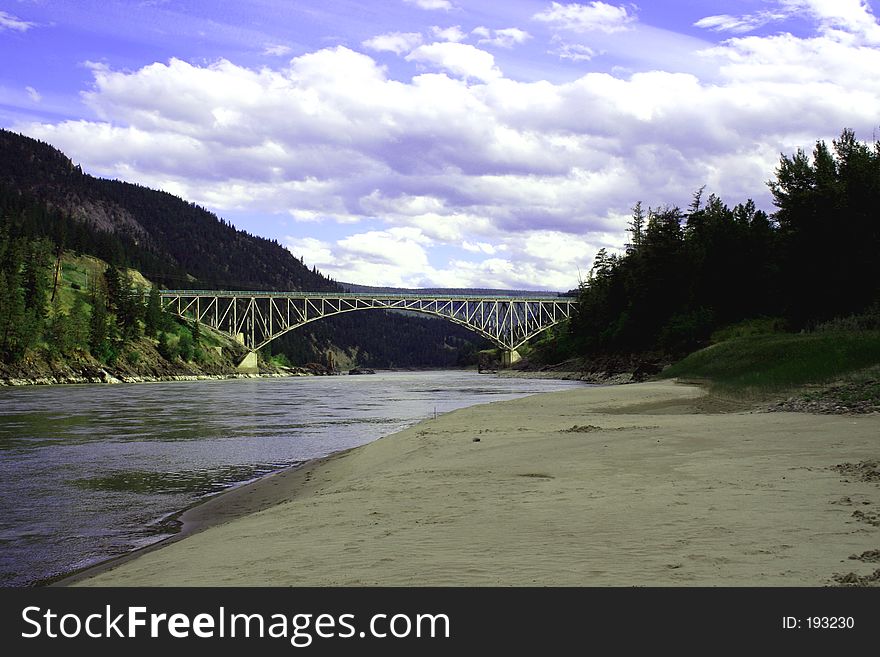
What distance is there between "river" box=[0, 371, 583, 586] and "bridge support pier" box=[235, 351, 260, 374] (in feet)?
344

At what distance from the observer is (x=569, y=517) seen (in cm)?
899

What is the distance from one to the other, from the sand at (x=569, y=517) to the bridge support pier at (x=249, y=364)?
13563 centimetres

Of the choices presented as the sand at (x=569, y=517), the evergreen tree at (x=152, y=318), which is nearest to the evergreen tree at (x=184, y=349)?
the evergreen tree at (x=152, y=318)

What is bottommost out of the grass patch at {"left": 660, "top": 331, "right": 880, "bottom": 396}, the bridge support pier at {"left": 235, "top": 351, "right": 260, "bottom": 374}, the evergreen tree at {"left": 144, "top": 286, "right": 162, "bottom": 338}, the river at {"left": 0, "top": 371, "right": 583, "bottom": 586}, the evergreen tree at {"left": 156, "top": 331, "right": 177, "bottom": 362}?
the bridge support pier at {"left": 235, "top": 351, "right": 260, "bottom": 374}

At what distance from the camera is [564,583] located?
244 inches

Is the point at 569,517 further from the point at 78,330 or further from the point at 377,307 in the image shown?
the point at 377,307

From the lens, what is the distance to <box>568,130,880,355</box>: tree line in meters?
45.6

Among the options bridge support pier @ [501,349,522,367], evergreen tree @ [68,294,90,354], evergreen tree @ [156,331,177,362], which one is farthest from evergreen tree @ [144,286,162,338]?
bridge support pier @ [501,349,522,367]

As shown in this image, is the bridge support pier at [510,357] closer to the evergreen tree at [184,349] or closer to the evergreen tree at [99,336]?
the evergreen tree at [184,349]

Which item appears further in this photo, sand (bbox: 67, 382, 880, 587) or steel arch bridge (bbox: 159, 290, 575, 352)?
steel arch bridge (bbox: 159, 290, 575, 352)

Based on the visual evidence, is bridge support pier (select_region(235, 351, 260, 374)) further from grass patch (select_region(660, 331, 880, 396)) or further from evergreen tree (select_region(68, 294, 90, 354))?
grass patch (select_region(660, 331, 880, 396))

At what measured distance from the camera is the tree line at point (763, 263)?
1794 inches

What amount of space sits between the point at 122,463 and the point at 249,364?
439 ft

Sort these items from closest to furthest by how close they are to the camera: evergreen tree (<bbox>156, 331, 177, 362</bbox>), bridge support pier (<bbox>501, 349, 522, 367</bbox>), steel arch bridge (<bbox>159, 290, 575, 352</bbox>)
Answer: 1. evergreen tree (<bbox>156, 331, 177, 362</bbox>)
2. steel arch bridge (<bbox>159, 290, 575, 352</bbox>)
3. bridge support pier (<bbox>501, 349, 522, 367</bbox>)
